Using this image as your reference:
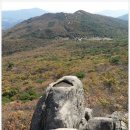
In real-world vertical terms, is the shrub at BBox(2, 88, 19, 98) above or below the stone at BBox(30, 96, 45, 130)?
below

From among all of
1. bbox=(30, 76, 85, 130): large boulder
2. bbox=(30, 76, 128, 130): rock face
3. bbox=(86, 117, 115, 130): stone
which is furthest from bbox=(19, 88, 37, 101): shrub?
bbox=(86, 117, 115, 130): stone

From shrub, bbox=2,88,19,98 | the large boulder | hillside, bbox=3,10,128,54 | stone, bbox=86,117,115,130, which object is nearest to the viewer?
the large boulder

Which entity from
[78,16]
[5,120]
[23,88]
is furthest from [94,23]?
[5,120]

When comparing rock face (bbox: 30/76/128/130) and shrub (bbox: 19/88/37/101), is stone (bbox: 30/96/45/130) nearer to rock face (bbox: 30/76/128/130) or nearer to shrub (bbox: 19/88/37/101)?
rock face (bbox: 30/76/128/130)

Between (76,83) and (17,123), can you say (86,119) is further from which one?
(17,123)

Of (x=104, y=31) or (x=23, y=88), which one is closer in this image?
(x=23, y=88)

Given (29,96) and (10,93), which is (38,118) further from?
(10,93)

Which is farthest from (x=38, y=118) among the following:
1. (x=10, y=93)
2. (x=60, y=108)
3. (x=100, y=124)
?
(x=10, y=93)

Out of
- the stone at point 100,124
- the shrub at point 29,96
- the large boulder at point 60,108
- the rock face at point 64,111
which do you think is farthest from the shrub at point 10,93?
the stone at point 100,124
